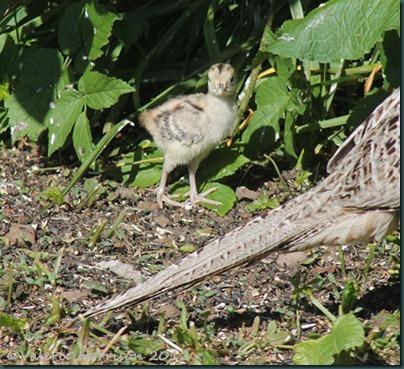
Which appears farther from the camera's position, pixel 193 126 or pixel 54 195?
pixel 193 126

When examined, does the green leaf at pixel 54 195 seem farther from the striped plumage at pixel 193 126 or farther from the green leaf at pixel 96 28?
the green leaf at pixel 96 28

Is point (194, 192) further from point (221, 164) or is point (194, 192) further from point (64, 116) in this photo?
point (64, 116)

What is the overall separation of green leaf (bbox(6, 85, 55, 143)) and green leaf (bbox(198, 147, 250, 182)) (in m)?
1.22

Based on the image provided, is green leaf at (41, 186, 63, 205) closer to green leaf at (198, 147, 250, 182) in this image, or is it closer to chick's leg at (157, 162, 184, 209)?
chick's leg at (157, 162, 184, 209)

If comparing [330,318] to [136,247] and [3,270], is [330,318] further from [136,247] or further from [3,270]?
[3,270]

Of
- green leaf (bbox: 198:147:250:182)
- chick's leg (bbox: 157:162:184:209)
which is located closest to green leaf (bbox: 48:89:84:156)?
chick's leg (bbox: 157:162:184:209)

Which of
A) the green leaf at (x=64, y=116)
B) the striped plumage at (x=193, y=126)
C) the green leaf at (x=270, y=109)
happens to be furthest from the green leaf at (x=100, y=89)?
the green leaf at (x=270, y=109)

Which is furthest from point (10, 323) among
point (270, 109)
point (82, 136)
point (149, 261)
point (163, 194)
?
point (270, 109)

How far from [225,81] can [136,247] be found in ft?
4.45

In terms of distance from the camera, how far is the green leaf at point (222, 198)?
6518mm

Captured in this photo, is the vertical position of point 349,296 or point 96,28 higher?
point 96,28

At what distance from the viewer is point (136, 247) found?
6.09 meters

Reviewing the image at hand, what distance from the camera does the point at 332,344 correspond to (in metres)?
4.55

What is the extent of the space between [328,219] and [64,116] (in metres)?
2.26
